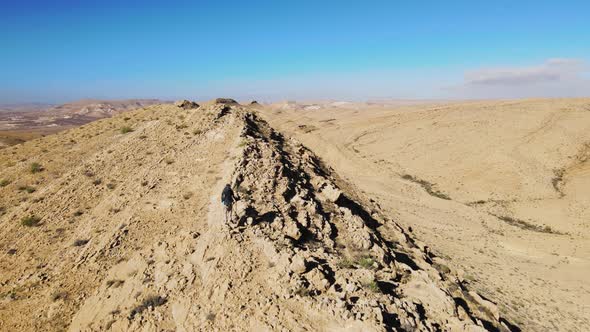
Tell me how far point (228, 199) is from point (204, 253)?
2.14 m

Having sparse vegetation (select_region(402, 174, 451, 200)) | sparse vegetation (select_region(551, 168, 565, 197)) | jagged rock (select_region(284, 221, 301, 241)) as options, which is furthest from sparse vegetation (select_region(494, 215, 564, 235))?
jagged rock (select_region(284, 221, 301, 241))

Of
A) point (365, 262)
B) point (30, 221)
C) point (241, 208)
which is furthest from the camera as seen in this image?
point (30, 221)

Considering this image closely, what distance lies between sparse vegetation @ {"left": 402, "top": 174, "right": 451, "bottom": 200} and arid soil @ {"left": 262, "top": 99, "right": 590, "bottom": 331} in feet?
0.42

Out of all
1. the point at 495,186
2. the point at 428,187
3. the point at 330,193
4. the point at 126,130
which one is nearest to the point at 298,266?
the point at 330,193

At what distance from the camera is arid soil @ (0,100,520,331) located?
836cm

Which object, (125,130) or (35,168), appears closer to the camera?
(35,168)

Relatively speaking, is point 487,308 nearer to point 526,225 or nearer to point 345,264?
point 345,264

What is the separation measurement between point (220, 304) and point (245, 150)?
306 inches

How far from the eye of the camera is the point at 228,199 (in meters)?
11.5

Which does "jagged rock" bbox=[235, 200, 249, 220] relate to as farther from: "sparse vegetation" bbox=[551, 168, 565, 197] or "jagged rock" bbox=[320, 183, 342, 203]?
"sparse vegetation" bbox=[551, 168, 565, 197]

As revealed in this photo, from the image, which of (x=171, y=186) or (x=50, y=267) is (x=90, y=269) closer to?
(x=50, y=267)

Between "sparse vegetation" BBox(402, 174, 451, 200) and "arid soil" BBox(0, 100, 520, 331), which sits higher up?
"arid soil" BBox(0, 100, 520, 331)

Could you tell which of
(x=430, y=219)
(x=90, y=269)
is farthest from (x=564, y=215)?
(x=90, y=269)

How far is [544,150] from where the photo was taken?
39.8m
